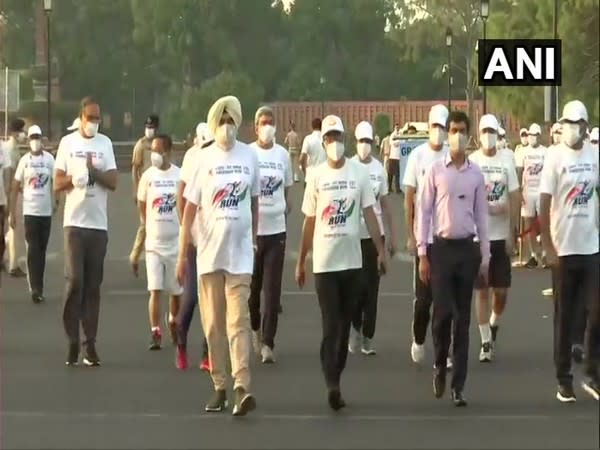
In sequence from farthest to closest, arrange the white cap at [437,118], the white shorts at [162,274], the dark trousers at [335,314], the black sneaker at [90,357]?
1. the white shorts at [162,274]
2. the black sneaker at [90,357]
3. the white cap at [437,118]
4. the dark trousers at [335,314]

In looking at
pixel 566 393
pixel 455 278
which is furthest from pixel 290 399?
pixel 566 393

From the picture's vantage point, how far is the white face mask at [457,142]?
10695 millimetres

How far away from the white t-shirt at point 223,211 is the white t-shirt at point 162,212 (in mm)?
3012

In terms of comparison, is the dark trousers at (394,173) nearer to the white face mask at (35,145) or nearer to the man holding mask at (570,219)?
the white face mask at (35,145)

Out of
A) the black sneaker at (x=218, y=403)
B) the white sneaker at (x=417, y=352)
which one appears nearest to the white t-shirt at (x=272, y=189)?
the white sneaker at (x=417, y=352)

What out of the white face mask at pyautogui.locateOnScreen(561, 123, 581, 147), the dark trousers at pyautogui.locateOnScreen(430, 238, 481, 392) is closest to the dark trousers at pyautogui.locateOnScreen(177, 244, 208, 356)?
A: the dark trousers at pyautogui.locateOnScreen(430, 238, 481, 392)

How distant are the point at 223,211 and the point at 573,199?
2417 millimetres

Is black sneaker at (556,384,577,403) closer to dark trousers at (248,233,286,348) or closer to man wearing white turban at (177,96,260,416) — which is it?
man wearing white turban at (177,96,260,416)

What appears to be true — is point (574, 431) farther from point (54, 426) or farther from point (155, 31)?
point (155, 31)

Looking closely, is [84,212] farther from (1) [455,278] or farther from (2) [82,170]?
(1) [455,278]

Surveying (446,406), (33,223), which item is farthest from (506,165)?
(33,223)

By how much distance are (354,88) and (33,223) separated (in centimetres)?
7841

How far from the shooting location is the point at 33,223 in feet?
57.1

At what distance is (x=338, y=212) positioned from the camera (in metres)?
10.6
